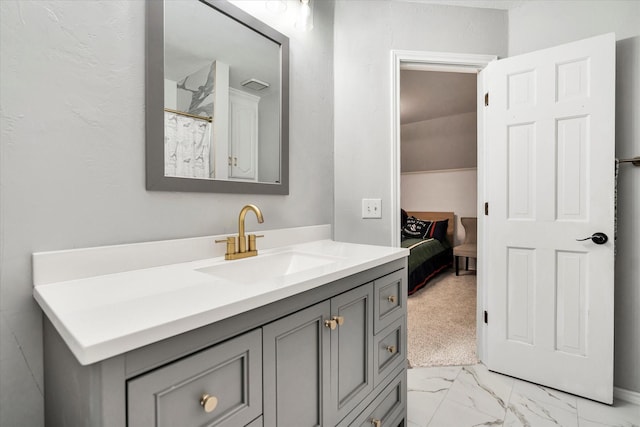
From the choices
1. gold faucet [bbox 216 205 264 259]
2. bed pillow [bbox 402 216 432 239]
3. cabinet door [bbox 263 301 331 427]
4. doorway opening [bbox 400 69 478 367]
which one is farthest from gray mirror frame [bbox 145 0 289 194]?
bed pillow [bbox 402 216 432 239]

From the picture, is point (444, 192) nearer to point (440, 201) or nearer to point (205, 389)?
point (440, 201)

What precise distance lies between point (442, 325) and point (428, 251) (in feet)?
5.07

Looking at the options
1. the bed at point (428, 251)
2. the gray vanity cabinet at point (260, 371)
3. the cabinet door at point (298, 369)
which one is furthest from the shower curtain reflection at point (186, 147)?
the bed at point (428, 251)

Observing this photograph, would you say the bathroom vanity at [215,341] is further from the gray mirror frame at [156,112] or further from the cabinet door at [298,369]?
the gray mirror frame at [156,112]

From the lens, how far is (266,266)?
1260 mm

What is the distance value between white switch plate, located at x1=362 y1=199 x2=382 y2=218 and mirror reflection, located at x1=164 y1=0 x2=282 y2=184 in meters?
0.66

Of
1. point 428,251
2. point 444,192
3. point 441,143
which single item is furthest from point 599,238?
point 441,143

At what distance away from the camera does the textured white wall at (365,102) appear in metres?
1.89

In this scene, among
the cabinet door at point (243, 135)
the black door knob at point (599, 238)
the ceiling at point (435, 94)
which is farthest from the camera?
the ceiling at point (435, 94)

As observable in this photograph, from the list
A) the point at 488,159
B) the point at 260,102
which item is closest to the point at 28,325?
the point at 260,102

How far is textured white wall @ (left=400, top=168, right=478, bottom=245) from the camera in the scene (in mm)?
4945

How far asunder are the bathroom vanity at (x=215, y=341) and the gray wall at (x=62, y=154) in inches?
2.2

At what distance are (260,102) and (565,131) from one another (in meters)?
1.77

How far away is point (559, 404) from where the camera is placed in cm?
167
